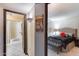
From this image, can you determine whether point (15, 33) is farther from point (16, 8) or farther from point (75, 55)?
point (75, 55)

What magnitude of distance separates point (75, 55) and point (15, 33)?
856 millimetres

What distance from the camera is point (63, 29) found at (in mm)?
1447

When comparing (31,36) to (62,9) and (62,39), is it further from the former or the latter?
(62,9)

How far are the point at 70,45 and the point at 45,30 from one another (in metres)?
0.38

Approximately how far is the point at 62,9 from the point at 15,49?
823mm

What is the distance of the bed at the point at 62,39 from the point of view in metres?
1.44

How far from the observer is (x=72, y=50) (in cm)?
144

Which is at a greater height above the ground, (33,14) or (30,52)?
(33,14)

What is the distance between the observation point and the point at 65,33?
1446mm

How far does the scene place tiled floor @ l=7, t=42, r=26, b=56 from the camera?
148 centimetres

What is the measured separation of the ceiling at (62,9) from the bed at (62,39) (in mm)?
214

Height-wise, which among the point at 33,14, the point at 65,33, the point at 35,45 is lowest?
the point at 35,45

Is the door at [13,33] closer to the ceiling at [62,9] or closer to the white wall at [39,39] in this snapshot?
the white wall at [39,39]

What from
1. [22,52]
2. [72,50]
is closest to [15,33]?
[22,52]
